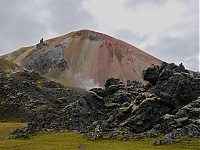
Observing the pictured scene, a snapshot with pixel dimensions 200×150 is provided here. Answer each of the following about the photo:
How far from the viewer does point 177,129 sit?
2783 inches

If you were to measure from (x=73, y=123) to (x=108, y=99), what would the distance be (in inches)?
1162

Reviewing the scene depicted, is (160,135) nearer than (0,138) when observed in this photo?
Yes

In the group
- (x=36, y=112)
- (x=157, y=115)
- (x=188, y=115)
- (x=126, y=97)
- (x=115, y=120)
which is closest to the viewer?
(x=188, y=115)

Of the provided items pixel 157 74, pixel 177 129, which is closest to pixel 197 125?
pixel 177 129

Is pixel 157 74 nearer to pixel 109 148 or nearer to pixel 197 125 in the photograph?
pixel 197 125

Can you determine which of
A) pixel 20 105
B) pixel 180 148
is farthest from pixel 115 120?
pixel 20 105

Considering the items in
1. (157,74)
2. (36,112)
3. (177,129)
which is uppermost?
(157,74)

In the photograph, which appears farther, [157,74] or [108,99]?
[108,99]

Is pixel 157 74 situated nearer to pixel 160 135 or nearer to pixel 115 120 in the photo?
pixel 115 120

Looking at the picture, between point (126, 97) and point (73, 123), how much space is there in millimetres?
30736

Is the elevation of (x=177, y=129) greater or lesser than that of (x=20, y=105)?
lesser

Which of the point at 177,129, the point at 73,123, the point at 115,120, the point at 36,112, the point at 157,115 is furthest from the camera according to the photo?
the point at 36,112

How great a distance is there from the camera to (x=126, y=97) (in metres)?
123

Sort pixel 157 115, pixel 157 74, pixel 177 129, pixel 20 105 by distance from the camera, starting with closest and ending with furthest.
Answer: pixel 177 129 < pixel 157 115 < pixel 157 74 < pixel 20 105
